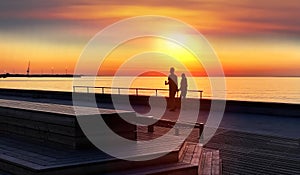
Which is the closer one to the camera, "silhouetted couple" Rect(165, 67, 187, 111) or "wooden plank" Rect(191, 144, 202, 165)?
"wooden plank" Rect(191, 144, 202, 165)

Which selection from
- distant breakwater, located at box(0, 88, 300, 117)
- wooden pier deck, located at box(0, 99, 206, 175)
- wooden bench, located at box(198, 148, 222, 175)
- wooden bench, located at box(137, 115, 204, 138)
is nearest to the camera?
wooden pier deck, located at box(0, 99, 206, 175)

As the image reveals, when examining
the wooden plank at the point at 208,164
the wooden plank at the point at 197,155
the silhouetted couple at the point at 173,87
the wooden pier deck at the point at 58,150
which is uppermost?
the silhouetted couple at the point at 173,87

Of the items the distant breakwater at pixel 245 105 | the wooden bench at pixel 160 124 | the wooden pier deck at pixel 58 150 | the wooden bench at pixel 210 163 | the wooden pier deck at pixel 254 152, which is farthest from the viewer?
the distant breakwater at pixel 245 105

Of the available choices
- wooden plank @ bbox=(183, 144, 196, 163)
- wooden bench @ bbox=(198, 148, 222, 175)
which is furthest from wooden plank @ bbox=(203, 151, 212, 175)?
wooden plank @ bbox=(183, 144, 196, 163)

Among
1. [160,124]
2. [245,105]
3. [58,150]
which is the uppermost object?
[245,105]

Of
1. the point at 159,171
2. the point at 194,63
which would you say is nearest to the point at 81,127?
the point at 159,171

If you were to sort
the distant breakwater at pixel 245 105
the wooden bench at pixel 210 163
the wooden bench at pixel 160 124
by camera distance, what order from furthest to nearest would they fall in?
the distant breakwater at pixel 245 105, the wooden bench at pixel 160 124, the wooden bench at pixel 210 163

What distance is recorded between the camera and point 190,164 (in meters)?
7.58

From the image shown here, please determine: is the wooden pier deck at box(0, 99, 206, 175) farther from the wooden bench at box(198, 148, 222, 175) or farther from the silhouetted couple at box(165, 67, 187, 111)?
the silhouetted couple at box(165, 67, 187, 111)

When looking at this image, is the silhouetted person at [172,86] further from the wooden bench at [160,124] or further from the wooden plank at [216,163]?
the wooden plank at [216,163]

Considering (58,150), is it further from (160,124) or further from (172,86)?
(172,86)

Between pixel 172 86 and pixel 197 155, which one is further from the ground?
pixel 172 86

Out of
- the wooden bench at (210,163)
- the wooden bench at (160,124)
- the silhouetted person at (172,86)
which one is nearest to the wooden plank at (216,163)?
the wooden bench at (210,163)

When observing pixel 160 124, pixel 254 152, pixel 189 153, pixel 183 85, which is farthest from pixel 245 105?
pixel 189 153
